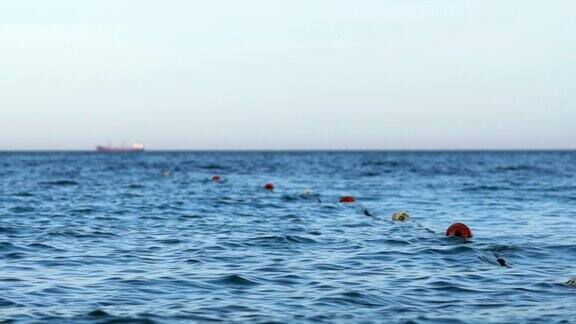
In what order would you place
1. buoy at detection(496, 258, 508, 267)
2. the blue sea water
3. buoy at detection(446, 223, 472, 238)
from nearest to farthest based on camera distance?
the blue sea water → buoy at detection(496, 258, 508, 267) → buoy at detection(446, 223, 472, 238)

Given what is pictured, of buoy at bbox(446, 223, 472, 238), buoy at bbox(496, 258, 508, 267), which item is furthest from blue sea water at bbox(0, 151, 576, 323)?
buoy at bbox(446, 223, 472, 238)

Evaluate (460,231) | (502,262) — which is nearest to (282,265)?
(502,262)

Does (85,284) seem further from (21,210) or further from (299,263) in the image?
(21,210)

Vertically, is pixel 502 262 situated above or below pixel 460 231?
below

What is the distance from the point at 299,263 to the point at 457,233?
20.2 ft

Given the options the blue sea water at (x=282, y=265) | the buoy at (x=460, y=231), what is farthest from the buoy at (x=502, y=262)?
the buoy at (x=460, y=231)

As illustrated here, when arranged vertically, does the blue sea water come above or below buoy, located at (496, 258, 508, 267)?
below

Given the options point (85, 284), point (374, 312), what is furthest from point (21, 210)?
point (374, 312)

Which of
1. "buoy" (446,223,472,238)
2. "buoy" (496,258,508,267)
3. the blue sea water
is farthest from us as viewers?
"buoy" (446,223,472,238)

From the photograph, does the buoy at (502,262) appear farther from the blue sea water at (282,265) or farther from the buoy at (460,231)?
the buoy at (460,231)

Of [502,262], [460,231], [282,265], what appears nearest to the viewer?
[282,265]

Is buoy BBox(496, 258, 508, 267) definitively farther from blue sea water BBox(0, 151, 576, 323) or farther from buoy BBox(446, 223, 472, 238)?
buoy BBox(446, 223, 472, 238)

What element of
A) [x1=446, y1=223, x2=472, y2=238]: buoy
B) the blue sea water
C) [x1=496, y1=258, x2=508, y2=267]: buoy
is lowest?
the blue sea water

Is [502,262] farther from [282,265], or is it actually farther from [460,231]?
[460,231]
